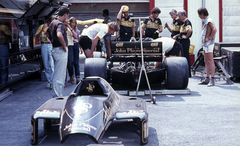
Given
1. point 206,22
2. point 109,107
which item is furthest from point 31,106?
point 206,22

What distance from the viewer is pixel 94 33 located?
9273 mm

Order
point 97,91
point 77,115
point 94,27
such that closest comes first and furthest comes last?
point 77,115
point 97,91
point 94,27

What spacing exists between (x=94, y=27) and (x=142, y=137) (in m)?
4.86

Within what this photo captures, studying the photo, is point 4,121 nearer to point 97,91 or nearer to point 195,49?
point 97,91

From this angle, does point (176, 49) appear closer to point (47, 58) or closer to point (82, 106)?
point (47, 58)

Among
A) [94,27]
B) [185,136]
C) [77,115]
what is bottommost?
[185,136]

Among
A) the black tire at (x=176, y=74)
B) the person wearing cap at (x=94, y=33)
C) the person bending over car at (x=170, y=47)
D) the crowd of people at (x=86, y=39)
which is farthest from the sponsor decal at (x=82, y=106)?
the person bending over car at (x=170, y=47)

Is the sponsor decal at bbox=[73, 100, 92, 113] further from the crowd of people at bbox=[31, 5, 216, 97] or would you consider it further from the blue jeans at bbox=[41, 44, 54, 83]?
the blue jeans at bbox=[41, 44, 54, 83]

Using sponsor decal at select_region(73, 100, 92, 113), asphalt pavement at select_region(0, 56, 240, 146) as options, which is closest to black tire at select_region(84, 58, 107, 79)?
asphalt pavement at select_region(0, 56, 240, 146)

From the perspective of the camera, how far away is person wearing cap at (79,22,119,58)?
8.66 m

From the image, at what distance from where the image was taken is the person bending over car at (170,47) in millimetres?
9109

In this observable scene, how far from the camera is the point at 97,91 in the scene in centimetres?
562

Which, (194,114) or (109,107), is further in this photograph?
(194,114)

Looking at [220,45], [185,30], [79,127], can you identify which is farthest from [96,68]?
[220,45]
